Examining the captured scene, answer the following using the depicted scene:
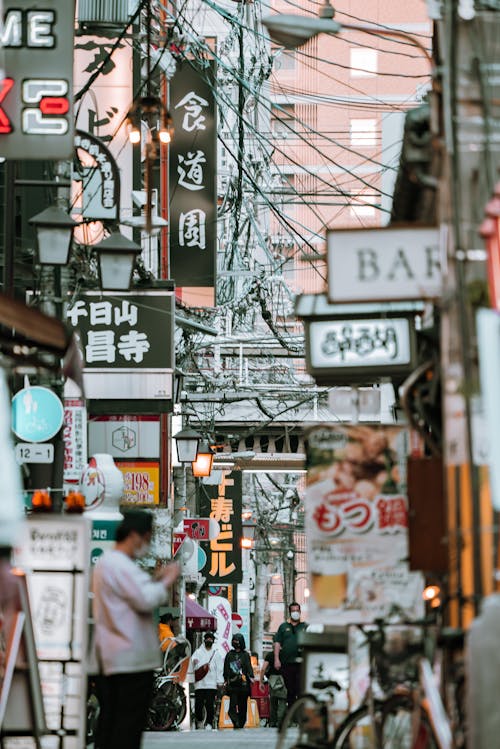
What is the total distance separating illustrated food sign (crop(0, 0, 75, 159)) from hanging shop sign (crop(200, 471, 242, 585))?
2898 centimetres

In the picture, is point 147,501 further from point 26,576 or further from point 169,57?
point 26,576

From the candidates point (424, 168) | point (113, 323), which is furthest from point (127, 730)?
point (113, 323)

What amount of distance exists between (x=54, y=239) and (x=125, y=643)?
7018 millimetres

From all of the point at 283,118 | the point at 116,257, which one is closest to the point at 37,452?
the point at 116,257

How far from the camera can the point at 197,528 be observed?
36812 millimetres

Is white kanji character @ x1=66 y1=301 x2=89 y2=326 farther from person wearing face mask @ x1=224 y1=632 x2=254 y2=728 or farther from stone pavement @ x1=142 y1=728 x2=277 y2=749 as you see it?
person wearing face mask @ x1=224 y1=632 x2=254 y2=728

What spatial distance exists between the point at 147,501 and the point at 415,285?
57.5ft

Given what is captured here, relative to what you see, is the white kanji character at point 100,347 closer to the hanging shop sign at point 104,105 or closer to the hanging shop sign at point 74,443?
the hanging shop sign at point 104,105

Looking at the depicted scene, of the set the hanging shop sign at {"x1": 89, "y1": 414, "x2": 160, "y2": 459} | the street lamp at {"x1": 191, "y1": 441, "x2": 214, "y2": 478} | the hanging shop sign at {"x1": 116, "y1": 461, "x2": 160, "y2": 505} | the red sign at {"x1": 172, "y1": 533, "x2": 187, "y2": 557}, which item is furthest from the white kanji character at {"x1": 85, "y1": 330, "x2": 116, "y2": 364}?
the red sign at {"x1": 172, "y1": 533, "x2": 187, "y2": 557}

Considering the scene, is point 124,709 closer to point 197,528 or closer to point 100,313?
point 100,313

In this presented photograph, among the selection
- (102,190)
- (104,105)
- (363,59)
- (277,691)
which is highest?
(363,59)

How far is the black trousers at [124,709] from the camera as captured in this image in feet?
32.0

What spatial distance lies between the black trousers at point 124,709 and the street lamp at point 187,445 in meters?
19.4

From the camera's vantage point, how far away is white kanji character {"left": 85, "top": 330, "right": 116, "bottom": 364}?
23.5 meters
